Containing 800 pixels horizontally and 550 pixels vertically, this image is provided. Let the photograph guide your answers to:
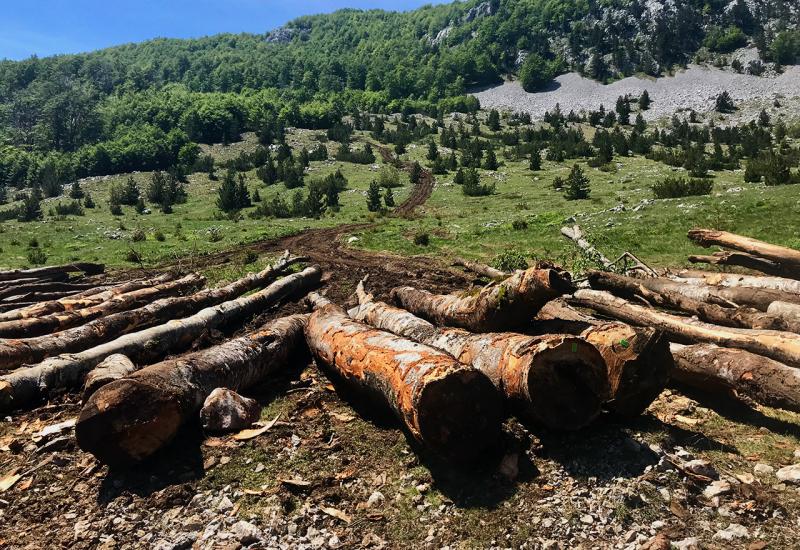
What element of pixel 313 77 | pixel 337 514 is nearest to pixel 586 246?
pixel 337 514

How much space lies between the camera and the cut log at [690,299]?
725 cm

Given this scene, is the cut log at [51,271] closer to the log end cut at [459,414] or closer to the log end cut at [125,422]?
the log end cut at [125,422]

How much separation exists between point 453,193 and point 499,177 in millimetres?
7377

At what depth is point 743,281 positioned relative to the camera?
938 cm

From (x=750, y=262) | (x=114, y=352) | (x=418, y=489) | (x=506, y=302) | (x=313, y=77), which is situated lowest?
(x=750, y=262)

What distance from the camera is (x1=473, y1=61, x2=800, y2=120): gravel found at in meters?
85.7

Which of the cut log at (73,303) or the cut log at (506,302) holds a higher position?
the cut log at (506,302)

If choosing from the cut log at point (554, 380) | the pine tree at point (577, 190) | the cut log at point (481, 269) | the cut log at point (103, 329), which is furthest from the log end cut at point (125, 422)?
the pine tree at point (577, 190)

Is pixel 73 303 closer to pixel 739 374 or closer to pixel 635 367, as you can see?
pixel 635 367

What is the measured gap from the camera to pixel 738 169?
33906mm

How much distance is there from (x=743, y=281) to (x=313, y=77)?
183718 millimetres

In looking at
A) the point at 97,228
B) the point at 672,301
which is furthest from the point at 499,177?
the point at 672,301

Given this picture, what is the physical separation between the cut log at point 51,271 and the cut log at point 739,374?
18092mm

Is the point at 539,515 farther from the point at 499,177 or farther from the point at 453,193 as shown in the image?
the point at 499,177
